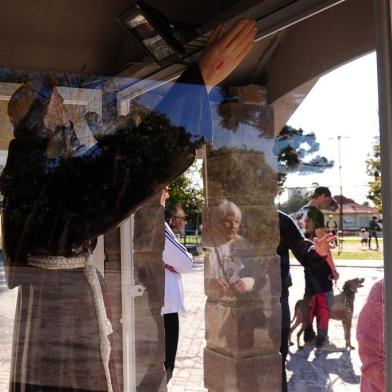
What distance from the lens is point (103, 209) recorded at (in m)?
1.04

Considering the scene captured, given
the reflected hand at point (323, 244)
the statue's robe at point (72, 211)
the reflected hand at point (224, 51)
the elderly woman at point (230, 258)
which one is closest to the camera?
the statue's robe at point (72, 211)

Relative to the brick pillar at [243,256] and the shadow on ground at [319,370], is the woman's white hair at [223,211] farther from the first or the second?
Answer: the shadow on ground at [319,370]

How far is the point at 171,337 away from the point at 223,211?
52cm

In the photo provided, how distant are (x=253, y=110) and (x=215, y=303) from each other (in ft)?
2.01

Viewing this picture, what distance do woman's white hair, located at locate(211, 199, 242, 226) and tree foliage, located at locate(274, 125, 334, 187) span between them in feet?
0.59

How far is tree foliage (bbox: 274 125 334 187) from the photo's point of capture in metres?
1.38

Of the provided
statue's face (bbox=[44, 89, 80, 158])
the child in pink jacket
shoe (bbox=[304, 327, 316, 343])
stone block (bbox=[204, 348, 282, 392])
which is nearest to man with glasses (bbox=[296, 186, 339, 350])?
shoe (bbox=[304, 327, 316, 343])

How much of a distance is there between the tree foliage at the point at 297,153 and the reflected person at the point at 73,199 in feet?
1.03

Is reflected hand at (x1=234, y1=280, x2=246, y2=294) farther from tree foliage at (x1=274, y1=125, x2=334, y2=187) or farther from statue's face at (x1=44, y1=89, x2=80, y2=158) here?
statue's face at (x1=44, y1=89, x2=80, y2=158)

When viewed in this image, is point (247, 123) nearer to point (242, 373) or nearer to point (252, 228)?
point (252, 228)

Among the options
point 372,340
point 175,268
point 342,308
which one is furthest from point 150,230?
point 372,340

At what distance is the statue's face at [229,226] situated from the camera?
1607 millimetres

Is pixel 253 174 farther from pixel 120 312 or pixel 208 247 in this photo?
pixel 120 312

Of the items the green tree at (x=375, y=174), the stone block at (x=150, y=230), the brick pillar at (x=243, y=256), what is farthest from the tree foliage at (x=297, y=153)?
the stone block at (x=150, y=230)
